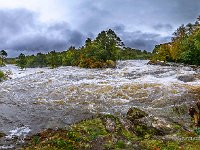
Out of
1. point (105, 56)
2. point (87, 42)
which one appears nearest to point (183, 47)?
point (105, 56)

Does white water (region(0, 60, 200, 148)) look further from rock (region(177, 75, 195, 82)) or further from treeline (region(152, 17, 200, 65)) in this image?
treeline (region(152, 17, 200, 65))

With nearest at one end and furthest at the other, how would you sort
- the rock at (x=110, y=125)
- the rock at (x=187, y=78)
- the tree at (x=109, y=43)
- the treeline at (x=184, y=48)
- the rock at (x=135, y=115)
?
the rock at (x=110, y=125)
the rock at (x=135, y=115)
the rock at (x=187, y=78)
the treeline at (x=184, y=48)
the tree at (x=109, y=43)

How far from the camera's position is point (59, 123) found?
26.2m

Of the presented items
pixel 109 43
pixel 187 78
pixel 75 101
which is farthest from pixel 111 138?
pixel 109 43

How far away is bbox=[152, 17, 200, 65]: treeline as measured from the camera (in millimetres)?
83100

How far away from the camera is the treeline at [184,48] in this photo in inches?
3272

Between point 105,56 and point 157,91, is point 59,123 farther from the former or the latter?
point 105,56

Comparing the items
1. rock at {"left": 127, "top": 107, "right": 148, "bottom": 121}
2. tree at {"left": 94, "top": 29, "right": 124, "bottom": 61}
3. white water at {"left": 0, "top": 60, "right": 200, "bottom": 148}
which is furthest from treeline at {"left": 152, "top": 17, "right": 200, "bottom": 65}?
rock at {"left": 127, "top": 107, "right": 148, "bottom": 121}

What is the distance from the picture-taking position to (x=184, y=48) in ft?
290

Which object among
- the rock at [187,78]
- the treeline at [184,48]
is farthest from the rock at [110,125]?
the treeline at [184,48]

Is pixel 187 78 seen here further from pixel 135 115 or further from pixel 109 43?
pixel 109 43

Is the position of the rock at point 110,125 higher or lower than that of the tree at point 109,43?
lower

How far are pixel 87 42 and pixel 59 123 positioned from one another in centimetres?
10380

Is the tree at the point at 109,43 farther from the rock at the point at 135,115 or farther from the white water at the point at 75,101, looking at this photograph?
the rock at the point at 135,115
